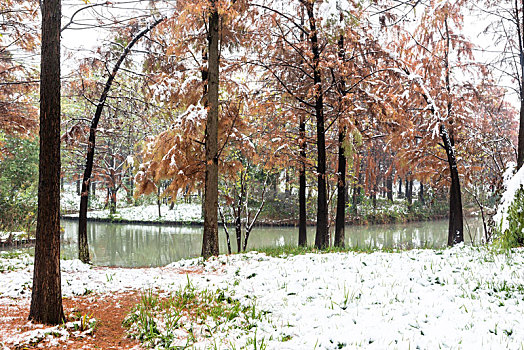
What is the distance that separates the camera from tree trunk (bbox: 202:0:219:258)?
751cm

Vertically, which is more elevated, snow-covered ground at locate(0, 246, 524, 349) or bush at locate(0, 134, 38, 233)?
bush at locate(0, 134, 38, 233)

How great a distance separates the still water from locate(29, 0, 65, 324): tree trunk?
9976mm

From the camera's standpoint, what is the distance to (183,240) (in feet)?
65.4

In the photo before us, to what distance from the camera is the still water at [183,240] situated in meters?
15.0

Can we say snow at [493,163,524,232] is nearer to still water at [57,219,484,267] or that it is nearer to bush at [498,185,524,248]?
bush at [498,185,524,248]

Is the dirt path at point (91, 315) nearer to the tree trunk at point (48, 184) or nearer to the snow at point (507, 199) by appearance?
the tree trunk at point (48, 184)

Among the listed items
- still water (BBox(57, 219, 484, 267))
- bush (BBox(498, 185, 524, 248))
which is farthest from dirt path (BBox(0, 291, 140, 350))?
still water (BBox(57, 219, 484, 267))

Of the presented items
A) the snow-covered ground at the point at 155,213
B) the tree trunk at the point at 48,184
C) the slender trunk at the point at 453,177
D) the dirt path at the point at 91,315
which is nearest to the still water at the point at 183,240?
the snow-covered ground at the point at 155,213

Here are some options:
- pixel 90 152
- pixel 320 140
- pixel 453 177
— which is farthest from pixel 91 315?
pixel 453 177

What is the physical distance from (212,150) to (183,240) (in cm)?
1358

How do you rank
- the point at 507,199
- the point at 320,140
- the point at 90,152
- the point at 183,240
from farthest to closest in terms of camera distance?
the point at 183,240 < the point at 90,152 < the point at 320,140 < the point at 507,199

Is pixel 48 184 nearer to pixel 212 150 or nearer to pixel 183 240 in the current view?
pixel 212 150

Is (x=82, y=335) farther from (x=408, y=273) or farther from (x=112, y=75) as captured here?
(x=112, y=75)

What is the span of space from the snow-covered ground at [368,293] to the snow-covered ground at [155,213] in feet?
72.6
